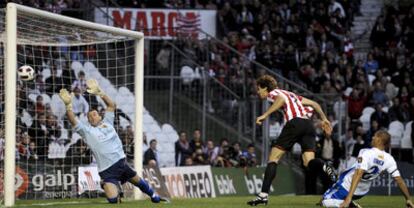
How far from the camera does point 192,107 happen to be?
27.3 metres

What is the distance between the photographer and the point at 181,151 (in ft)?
84.1

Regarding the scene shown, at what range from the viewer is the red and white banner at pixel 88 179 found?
21.2 metres

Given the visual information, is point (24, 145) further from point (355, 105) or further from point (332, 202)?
point (355, 105)

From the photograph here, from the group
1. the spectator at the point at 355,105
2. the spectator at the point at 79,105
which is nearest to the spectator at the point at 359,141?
the spectator at the point at 355,105

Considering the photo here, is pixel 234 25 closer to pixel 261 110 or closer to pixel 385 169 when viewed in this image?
pixel 261 110

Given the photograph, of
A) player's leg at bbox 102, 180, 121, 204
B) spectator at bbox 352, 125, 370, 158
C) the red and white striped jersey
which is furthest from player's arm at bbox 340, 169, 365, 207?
spectator at bbox 352, 125, 370, 158

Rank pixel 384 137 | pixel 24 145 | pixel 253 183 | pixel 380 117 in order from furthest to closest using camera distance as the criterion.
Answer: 1. pixel 380 117
2. pixel 253 183
3. pixel 24 145
4. pixel 384 137

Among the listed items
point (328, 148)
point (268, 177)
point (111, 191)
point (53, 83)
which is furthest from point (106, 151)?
point (328, 148)

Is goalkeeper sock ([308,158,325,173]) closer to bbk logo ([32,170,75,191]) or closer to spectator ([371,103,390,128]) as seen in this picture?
bbk logo ([32,170,75,191])

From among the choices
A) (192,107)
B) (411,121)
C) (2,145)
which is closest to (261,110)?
(192,107)

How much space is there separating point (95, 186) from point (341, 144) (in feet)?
27.1

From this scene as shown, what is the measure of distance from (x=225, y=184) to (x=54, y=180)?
536cm

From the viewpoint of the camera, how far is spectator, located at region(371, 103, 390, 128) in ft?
93.7

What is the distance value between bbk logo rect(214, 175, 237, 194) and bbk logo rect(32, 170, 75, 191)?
4809 mm
